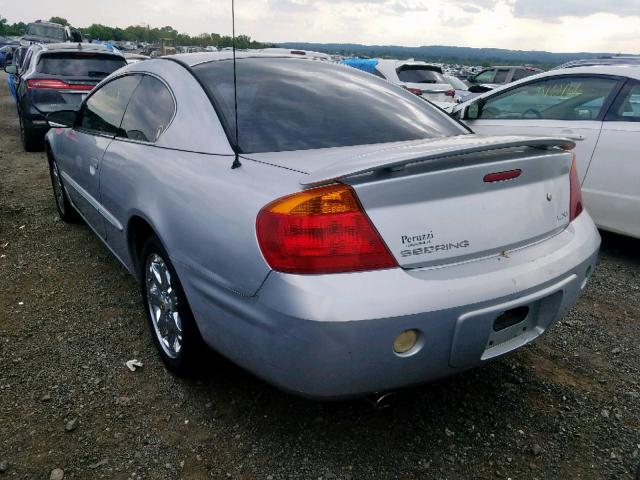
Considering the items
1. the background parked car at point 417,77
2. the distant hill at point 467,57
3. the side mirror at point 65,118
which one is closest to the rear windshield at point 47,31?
the background parked car at point 417,77

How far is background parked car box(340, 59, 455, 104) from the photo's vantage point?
1009 cm

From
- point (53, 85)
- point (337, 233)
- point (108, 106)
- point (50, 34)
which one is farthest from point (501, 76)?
point (50, 34)

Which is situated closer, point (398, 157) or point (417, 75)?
point (398, 157)

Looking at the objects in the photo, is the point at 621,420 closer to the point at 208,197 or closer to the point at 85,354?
the point at 208,197

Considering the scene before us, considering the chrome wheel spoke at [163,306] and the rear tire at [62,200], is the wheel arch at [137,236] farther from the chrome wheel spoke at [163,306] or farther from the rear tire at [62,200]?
the rear tire at [62,200]

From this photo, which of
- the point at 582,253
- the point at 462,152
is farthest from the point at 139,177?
the point at 582,253

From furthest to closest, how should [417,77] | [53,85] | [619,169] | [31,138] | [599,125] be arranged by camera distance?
[417,77], [31,138], [53,85], [599,125], [619,169]

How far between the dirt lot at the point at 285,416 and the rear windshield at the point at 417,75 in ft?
26.3

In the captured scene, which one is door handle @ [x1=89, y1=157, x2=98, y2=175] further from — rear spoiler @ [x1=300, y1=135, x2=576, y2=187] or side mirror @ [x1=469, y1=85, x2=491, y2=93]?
side mirror @ [x1=469, y1=85, x2=491, y2=93]

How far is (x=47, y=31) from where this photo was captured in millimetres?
19984

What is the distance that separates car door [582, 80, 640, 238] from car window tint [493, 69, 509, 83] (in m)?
12.9

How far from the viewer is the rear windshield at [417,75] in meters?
10.3

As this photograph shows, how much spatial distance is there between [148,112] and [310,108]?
2.94 ft

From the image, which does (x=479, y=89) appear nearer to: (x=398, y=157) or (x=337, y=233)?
(x=398, y=157)
